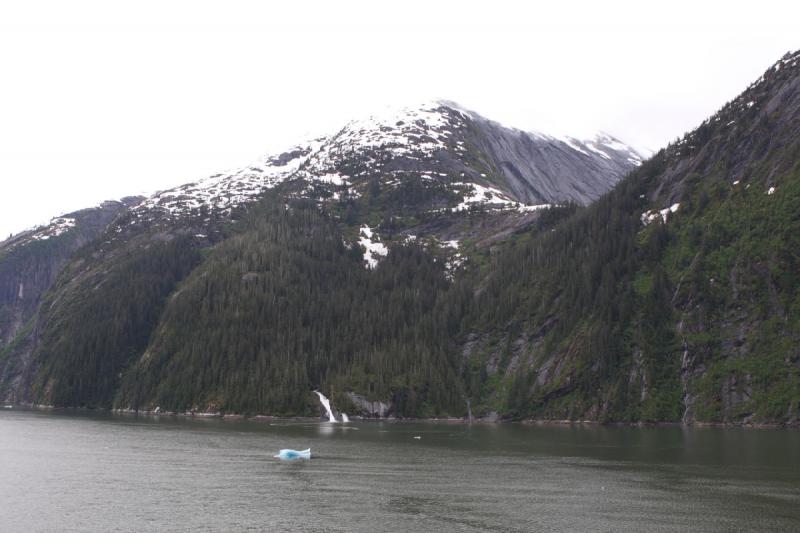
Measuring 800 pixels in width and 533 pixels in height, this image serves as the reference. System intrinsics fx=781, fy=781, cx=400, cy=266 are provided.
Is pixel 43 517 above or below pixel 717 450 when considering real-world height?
below

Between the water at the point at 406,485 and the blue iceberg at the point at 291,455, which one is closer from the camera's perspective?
the water at the point at 406,485

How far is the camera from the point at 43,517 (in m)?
79.9

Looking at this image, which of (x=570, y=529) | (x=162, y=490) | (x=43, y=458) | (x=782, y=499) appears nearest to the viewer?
(x=570, y=529)

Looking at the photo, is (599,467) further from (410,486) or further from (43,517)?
(43,517)

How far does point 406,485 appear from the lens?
327 ft

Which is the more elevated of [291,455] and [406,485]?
[291,455]

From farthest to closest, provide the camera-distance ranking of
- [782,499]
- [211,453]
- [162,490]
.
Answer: [211,453] → [162,490] → [782,499]

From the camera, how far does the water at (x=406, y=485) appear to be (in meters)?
78.1

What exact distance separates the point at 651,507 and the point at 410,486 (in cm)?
2977

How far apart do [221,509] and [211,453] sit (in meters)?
54.5

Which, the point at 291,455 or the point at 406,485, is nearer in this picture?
the point at 406,485

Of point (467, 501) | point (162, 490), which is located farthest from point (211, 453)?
point (467, 501)

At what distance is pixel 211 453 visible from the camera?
137 metres

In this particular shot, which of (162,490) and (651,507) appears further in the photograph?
(162,490)
